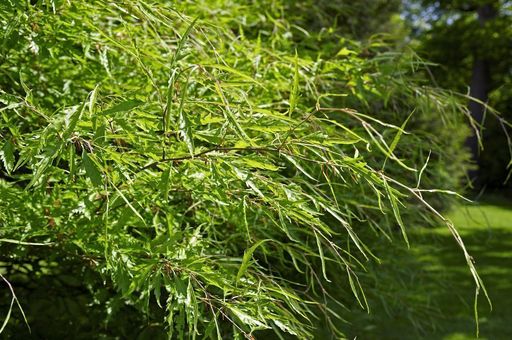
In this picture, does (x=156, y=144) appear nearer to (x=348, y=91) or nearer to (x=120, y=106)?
(x=120, y=106)

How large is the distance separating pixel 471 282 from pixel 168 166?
519 cm

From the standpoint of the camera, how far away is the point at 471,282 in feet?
19.6

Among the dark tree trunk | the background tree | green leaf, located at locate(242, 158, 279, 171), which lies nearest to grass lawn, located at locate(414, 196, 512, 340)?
green leaf, located at locate(242, 158, 279, 171)

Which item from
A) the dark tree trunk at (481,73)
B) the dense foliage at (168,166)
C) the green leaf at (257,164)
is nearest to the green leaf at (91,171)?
the dense foliage at (168,166)

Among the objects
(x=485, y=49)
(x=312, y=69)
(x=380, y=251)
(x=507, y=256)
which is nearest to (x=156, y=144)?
(x=312, y=69)

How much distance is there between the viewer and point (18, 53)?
1985 mm

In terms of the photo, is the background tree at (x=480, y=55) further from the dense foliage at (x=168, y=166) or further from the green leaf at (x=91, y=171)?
the green leaf at (x=91, y=171)

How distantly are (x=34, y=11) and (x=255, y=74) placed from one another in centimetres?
66

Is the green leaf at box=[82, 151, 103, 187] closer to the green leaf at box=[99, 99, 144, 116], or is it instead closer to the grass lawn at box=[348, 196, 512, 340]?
the green leaf at box=[99, 99, 144, 116]

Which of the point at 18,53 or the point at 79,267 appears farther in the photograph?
the point at 79,267

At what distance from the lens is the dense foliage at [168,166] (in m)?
1.28

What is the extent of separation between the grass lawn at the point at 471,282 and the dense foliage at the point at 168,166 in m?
1.08

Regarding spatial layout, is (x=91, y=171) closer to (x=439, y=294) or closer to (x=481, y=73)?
(x=439, y=294)

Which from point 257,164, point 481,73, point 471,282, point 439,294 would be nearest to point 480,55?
point 481,73
